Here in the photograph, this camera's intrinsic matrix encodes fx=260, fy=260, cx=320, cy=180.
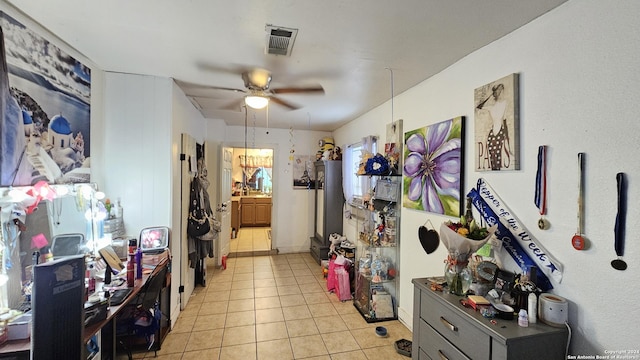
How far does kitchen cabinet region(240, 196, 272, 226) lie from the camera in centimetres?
731

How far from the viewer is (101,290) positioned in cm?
167

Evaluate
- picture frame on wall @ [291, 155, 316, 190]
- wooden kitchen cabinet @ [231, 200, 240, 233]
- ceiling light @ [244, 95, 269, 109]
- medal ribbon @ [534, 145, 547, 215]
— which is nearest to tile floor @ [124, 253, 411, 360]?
medal ribbon @ [534, 145, 547, 215]

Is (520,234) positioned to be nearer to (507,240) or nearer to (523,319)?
(507,240)

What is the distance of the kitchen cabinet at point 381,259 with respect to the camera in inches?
109

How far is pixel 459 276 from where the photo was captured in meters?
1.67

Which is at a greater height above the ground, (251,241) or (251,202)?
(251,202)

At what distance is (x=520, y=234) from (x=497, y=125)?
0.68 metres

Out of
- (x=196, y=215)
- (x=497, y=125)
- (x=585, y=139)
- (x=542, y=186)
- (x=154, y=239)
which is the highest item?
(x=497, y=125)

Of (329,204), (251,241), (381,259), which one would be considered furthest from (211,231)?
(251,241)

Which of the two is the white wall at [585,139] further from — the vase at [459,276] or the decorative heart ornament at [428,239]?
the decorative heart ornament at [428,239]

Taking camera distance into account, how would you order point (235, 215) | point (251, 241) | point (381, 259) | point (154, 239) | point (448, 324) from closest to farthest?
point (448, 324)
point (154, 239)
point (381, 259)
point (251, 241)
point (235, 215)

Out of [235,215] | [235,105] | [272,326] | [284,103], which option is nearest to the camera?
[272,326]

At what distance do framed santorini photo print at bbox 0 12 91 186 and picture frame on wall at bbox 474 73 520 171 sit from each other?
284 centimetres

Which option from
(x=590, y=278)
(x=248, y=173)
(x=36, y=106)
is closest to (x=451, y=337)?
(x=590, y=278)
